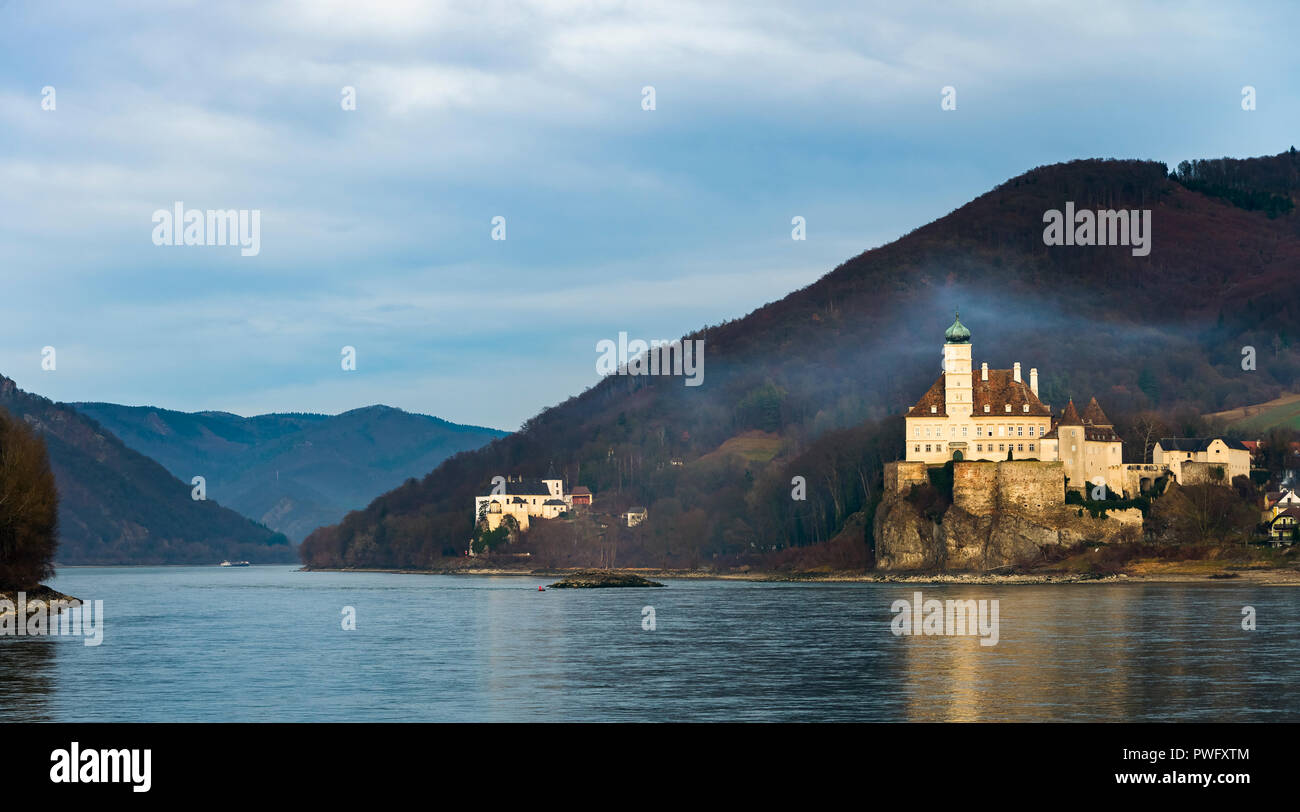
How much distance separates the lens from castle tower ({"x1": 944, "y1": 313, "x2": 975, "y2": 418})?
138125 mm

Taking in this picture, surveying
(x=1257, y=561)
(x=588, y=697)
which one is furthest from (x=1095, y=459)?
(x=588, y=697)

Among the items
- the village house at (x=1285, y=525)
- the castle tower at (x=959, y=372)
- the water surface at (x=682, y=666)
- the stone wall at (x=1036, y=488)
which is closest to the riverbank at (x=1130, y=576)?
the stone wall at (x=1036, y=488)

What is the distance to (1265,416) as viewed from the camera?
598 feet

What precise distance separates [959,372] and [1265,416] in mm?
64067

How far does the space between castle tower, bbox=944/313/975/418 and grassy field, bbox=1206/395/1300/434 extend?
151 feet

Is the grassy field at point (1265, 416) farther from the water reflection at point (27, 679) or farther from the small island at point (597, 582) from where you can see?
the water reflection at point (27, 679)

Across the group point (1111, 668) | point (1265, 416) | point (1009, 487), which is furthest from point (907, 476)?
point (1111, 668)

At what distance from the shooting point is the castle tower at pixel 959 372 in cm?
13812

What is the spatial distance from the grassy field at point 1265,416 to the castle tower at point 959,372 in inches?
1811

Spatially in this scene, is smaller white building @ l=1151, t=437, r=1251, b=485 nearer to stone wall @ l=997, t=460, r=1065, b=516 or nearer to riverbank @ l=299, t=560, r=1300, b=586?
stone wall @ l=997, t=460, r=1065, b=516

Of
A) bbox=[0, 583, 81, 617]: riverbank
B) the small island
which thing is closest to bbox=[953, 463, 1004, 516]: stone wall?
the small island
